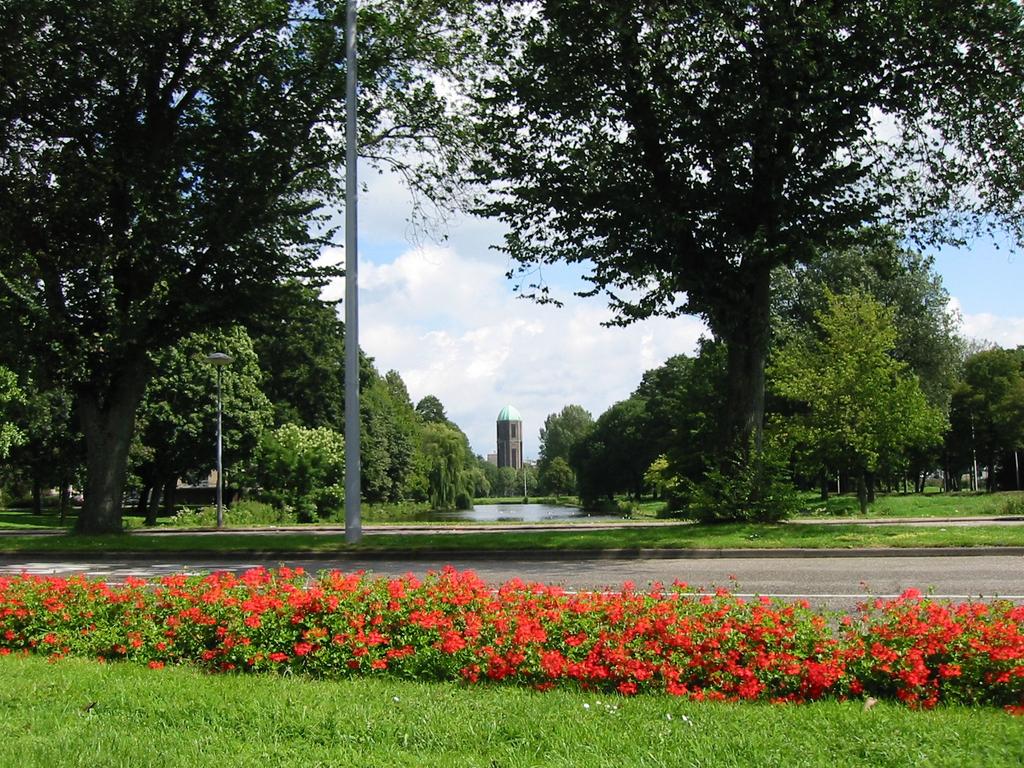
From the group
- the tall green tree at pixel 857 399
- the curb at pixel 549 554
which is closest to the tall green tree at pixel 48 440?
the curb at pixel 549 554

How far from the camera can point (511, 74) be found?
66.7 ft

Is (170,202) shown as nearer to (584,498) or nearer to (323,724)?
(323,724)

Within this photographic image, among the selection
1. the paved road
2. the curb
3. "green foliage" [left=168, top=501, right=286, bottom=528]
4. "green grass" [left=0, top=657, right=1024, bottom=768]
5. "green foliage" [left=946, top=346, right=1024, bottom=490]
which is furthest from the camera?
"green foliage" [left=946, top=346, right=1024, bottom=490]

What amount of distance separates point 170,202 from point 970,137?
18626 mm

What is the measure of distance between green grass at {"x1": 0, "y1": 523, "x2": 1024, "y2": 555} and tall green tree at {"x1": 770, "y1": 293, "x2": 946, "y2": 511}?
20.5 m

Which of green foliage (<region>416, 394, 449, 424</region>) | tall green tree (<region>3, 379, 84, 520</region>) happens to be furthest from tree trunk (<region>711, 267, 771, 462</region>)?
green foliage (<region>416, 394, 449, 424</region>)

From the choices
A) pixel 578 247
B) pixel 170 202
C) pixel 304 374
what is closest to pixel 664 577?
pixel 578 247

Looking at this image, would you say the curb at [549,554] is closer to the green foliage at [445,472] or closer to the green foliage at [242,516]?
the green foliage at [242,516]

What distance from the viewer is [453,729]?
509 cm

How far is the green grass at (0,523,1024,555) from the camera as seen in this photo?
16.2 m

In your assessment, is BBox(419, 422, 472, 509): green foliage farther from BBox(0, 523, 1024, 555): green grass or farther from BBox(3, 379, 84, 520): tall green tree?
BBox(0, 523, 1024, 555): green grass

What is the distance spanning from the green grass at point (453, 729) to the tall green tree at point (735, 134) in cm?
1472

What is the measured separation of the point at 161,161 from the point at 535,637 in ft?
62.7

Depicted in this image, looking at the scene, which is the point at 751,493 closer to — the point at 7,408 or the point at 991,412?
the point at 7,408
